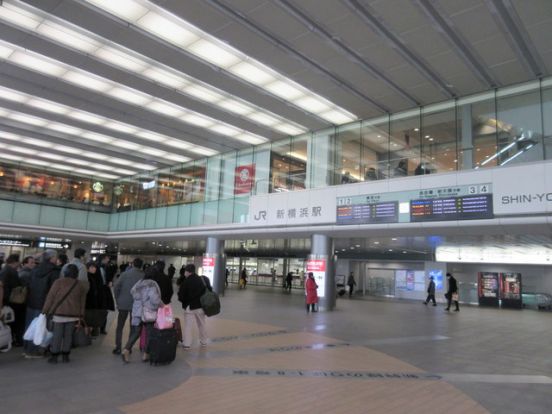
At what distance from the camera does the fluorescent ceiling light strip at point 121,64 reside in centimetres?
1102

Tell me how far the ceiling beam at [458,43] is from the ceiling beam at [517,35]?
95cm

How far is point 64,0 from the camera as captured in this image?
31.9 feet

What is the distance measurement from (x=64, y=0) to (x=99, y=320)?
7.35 meters

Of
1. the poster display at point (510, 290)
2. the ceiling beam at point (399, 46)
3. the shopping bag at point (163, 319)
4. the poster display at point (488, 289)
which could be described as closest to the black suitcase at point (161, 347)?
the shopping bag at point (163, 319)

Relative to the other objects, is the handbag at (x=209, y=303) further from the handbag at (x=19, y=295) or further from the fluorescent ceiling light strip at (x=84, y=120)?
the fluorescent ceiling light strip at (x=84, y=120)

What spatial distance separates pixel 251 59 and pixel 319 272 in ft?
28.1

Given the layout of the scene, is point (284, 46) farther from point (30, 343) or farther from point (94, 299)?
point (30, 343)

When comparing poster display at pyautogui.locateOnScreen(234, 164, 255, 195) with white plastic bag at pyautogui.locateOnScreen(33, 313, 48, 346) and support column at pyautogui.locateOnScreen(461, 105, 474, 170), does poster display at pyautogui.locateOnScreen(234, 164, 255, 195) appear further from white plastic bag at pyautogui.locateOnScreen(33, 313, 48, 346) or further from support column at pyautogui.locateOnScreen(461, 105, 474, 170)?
white plastic bag at pyautogui.locateOnScreen(33, 313, 48, 346)

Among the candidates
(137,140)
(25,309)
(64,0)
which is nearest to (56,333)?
(25,309)

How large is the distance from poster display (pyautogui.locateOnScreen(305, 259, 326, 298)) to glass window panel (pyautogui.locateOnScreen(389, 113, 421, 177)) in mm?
4484

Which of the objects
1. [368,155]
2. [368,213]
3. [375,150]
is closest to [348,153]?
[368,155]

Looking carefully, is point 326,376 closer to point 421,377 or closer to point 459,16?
point 421,377

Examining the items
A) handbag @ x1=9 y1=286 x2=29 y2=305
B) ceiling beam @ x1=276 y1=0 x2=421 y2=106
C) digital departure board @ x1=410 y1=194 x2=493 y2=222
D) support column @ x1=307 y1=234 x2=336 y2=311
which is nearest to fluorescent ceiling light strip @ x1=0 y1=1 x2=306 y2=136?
ceiling beam @ x1=276 y1=0 x2=421 y2=106

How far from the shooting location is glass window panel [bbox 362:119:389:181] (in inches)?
608
